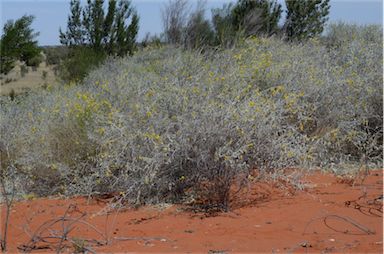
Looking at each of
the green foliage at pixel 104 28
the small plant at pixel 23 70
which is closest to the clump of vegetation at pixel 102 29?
the green foliage at pixel 104 28

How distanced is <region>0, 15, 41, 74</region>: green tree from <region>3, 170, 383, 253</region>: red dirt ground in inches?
529

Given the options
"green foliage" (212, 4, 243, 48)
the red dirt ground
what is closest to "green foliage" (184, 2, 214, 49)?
"green foliage" (212, 4, 243, 48)

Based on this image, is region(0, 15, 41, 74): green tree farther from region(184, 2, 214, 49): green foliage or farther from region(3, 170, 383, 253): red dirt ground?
region(3, 170, 383, 253): red dirt ground

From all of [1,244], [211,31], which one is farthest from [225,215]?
[211,31]

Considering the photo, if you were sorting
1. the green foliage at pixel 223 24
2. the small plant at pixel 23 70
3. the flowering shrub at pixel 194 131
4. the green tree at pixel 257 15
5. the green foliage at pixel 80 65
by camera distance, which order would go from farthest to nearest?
the small plant at pixel 23 70 < the green tree at pixel 257 15 < the green foliage at pixel 223 24 < the green foliage at pixel 80 65 < the flowering shrub at pixel 194 131

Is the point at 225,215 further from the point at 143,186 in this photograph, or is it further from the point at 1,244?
the point at 1,244

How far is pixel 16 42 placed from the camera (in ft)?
63.2

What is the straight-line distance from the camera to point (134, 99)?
716 cm

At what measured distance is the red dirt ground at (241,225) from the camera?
4430mm

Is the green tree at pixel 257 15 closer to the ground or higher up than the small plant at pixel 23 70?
higher up

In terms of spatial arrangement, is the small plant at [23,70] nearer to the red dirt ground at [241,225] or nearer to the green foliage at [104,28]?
the green foliage at [104,28]

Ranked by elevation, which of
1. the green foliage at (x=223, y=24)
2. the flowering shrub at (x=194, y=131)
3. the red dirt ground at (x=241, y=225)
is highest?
the green foliage at (x=223, y=24)

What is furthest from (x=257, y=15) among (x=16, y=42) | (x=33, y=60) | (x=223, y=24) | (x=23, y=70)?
(x=23, y=70)

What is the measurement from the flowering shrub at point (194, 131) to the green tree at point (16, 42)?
10.4 metres
